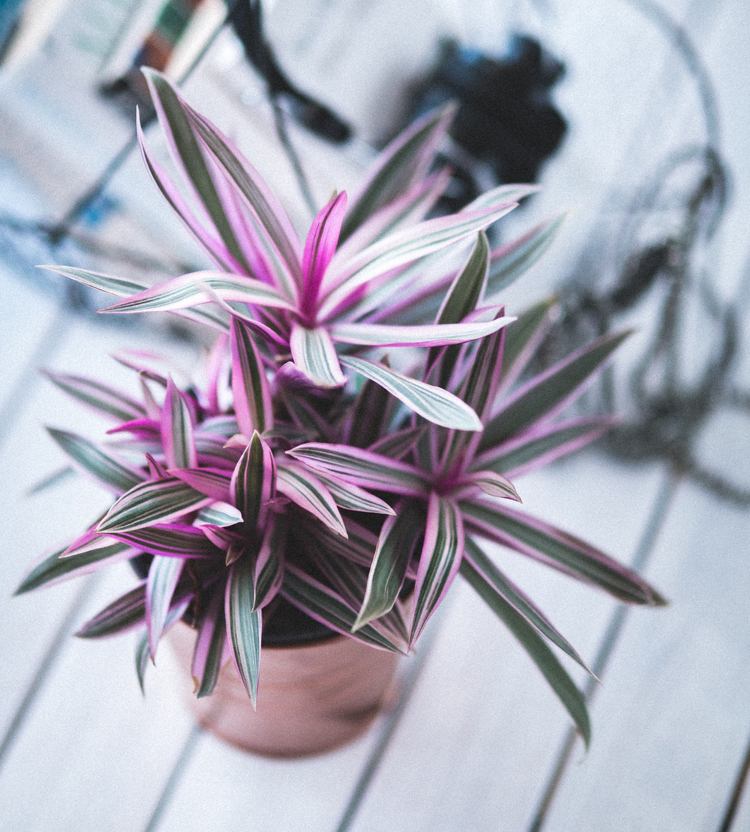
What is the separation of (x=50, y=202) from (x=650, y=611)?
0.85 metres

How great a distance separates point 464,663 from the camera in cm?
83

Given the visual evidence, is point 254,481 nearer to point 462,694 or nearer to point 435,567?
point 435,567

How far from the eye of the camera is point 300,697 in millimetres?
587

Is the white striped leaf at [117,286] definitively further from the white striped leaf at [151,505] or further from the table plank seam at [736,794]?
the table plank seam at [736,794]

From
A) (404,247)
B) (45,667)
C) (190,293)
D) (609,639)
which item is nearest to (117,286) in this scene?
(190,293)

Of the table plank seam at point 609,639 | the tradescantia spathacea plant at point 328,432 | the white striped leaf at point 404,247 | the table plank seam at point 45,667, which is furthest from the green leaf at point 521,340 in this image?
the table plank seam at point 45,667

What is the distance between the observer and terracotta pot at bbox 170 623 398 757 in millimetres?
530

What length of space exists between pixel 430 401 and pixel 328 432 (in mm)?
127

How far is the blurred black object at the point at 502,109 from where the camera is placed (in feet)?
2.73

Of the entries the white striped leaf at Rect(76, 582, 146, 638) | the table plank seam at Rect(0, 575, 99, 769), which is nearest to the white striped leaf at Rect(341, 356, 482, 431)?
the white striped leaf at Rect(76, 582, 146, 638)

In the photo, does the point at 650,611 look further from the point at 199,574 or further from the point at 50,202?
the point at 50,202

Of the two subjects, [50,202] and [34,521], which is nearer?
[34,521]

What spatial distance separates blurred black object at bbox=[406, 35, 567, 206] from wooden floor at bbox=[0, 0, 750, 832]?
0.09 m

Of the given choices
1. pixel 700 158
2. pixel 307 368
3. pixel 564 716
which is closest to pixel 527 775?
pixel 564 716
